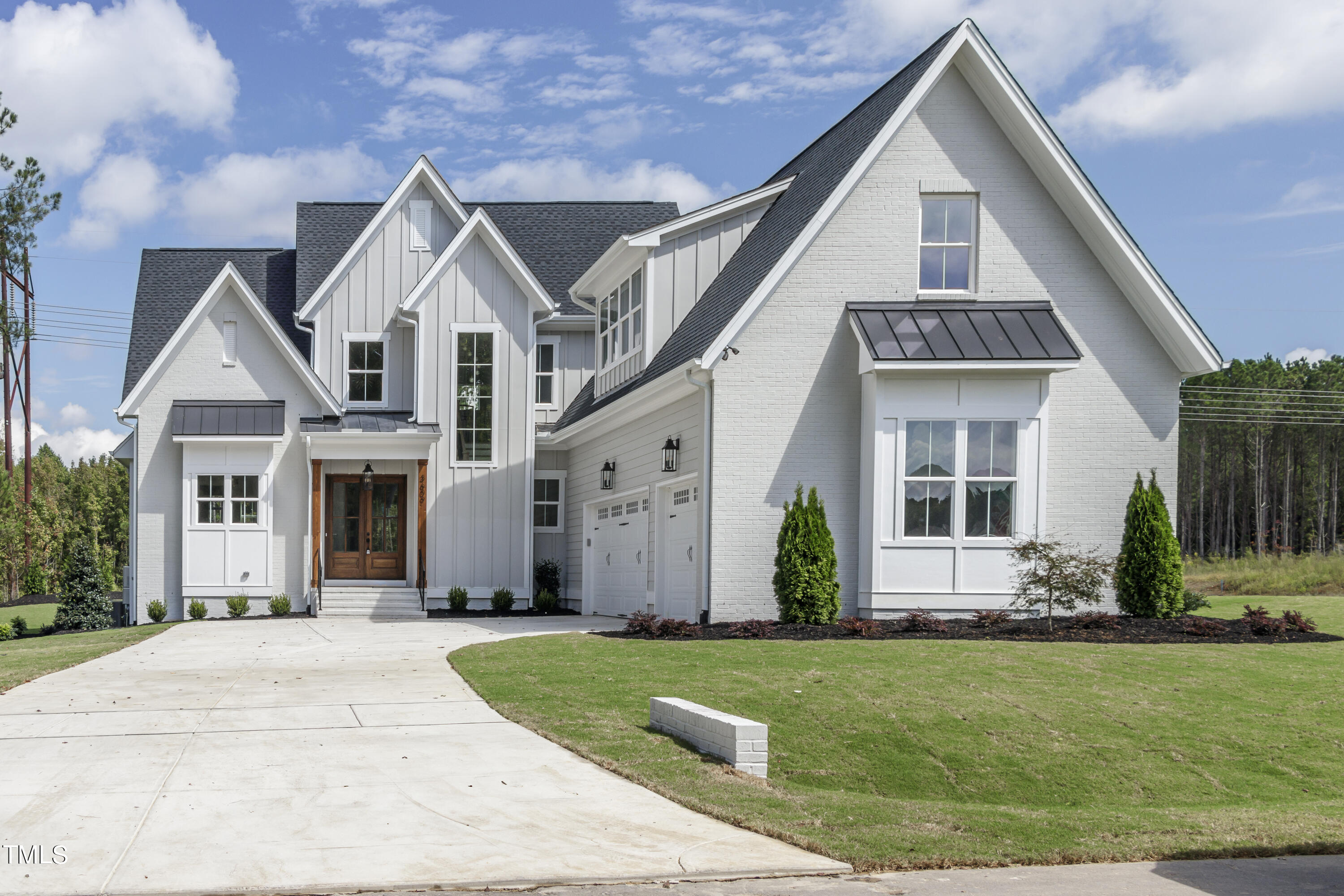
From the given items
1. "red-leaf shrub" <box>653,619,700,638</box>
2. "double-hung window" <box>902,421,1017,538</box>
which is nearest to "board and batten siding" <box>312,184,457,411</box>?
"red-leaf shrub" <box>653,619,700,638</box>

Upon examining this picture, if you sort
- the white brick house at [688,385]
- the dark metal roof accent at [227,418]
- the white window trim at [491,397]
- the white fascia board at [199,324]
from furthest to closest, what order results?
the white window trim at [491,397] < the white fascia board at [199,324] < the dark metal roof accent at [227,418] < the white brick house at [688,385]

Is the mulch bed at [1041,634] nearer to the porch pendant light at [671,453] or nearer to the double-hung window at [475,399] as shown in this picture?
the porch pendant light at [671,453]

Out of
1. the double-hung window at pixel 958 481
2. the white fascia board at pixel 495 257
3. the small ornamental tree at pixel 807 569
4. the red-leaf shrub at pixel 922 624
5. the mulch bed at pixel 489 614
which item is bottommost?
the mulch bed at pixel 489 614

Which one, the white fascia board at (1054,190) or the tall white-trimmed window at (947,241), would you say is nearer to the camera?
the white fascia board at (1054,190)

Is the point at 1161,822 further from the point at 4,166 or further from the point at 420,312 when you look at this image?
the point at 4,166

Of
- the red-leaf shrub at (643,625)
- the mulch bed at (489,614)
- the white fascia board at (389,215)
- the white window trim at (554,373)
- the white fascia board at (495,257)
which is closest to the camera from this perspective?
the red-leaf shrub at (643,625)

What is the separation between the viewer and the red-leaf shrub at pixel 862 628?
14031 mm

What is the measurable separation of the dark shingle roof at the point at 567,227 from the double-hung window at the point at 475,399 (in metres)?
4.03

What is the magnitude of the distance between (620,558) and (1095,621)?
9223 mm

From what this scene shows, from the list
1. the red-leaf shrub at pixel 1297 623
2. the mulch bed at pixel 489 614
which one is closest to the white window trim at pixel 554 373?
the mulch bed at pixel 489 614

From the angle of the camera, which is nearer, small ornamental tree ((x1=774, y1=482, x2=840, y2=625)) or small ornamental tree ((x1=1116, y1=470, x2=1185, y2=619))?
small ornamental tree ((x1=774, y1=482, x2=840, y2=625))

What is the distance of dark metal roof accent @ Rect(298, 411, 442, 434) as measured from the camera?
Answer: 21859mm

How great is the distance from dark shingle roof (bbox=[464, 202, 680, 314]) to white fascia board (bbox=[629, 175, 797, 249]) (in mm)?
7338

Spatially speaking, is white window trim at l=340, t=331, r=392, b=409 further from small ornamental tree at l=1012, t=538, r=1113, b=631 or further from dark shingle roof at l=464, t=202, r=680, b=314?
small ornamental tree at l=1012, t=538, r=1113, b=631
